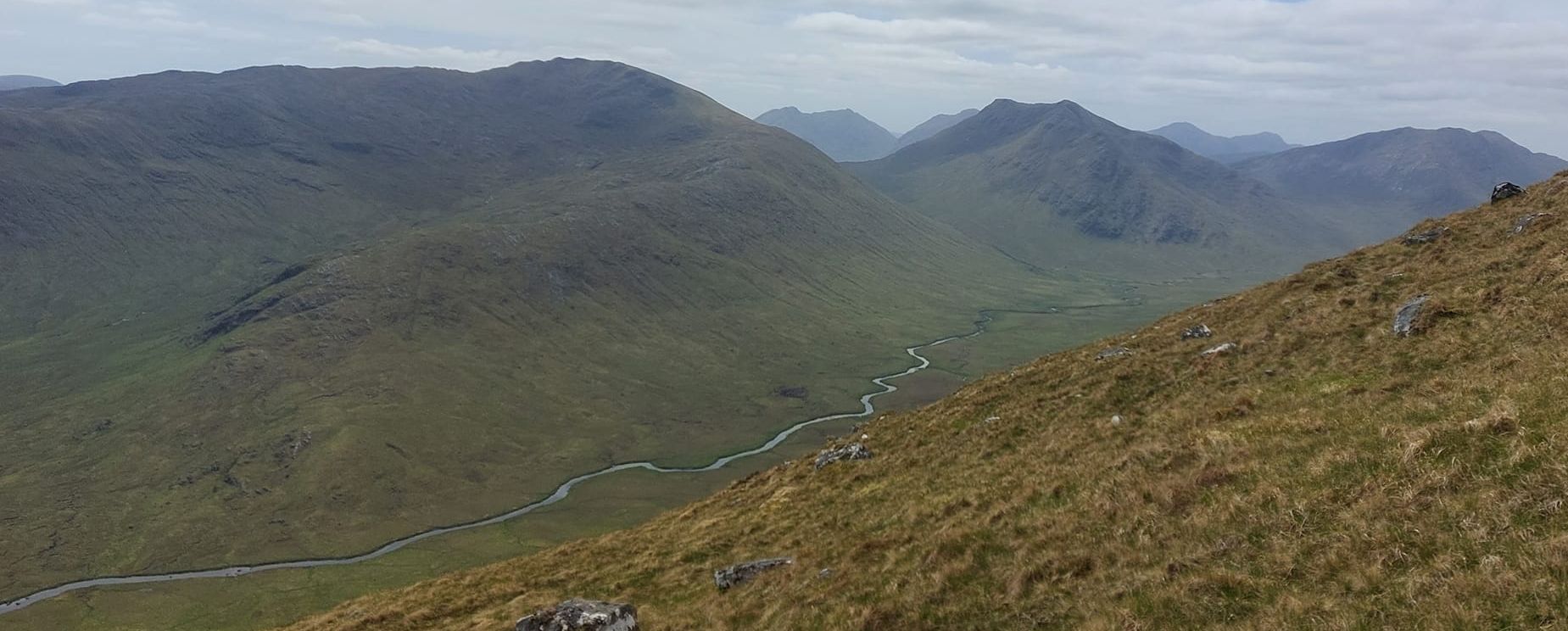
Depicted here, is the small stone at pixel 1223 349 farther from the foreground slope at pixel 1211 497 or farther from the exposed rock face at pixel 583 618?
the exposed rock face at pixel 583 618

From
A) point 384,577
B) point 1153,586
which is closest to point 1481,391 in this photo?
point 1153,586

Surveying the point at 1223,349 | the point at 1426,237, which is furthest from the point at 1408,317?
the point at 1426,237

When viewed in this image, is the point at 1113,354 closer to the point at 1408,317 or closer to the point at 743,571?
the point at 1408,317

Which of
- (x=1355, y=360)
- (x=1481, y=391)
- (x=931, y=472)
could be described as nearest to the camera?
(x=1481, y=391)

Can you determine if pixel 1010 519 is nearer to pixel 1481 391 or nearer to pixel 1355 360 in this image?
pixel 1481 391

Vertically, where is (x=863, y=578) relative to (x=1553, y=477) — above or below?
below

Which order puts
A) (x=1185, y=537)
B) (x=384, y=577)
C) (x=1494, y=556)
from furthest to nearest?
(x=384, y=577) < (x=1185, y=537) < (x=1494, y=556)

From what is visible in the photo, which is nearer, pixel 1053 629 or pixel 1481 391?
pixel 1053 629
